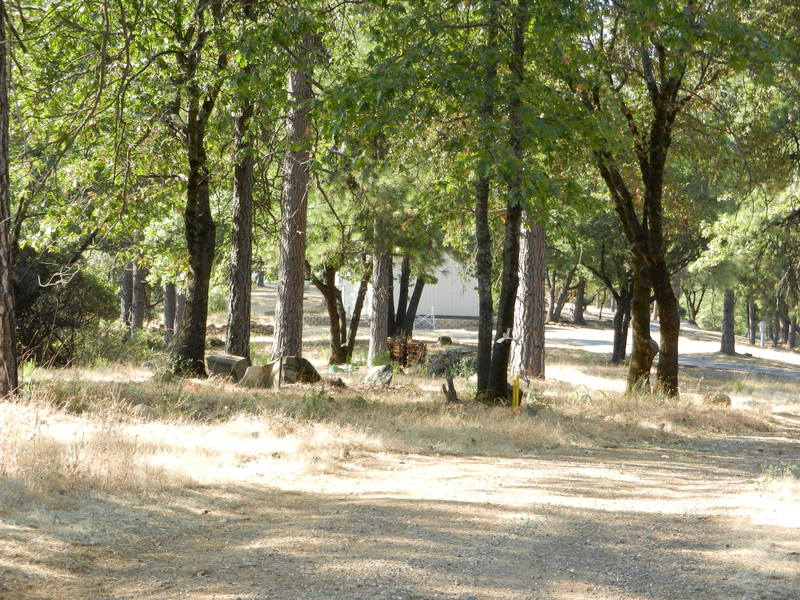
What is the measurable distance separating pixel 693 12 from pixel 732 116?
4.96 meters

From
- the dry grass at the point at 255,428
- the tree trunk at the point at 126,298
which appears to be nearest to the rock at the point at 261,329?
the tree trunk at the point at 126,298

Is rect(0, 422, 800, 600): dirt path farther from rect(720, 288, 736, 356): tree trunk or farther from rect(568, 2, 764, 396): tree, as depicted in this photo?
rect(720, 288, 736, 356): tree trunk

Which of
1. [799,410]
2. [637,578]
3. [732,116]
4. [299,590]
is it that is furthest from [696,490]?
[799,410]

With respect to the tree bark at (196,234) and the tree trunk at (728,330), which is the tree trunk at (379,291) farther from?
the tree trunk at (728,330)

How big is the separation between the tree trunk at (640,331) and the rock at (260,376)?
6670 millimetres

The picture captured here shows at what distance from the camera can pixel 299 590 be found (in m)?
4.45

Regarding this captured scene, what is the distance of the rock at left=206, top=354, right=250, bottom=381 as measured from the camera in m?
14.3

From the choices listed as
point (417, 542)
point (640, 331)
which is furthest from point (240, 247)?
point (417, 542)

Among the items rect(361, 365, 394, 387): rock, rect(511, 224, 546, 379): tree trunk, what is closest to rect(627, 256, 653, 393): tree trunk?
rect(511, 224, 546, 379): tree trunk

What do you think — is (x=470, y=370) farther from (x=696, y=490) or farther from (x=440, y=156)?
(x=696, y=490)

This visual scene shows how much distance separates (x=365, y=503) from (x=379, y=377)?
8.58m

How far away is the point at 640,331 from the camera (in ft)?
52.4

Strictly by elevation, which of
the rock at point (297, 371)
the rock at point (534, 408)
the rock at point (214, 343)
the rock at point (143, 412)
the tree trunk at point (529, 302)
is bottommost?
the rock at point (534, 408)

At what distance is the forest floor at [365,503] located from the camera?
4.73m
